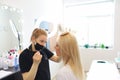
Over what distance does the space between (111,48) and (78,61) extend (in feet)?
9.88

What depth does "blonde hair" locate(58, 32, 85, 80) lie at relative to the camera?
952 mm

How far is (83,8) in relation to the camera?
4016 mm

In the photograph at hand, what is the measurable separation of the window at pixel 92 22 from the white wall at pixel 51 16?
0.20 m

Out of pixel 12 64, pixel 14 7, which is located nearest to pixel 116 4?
pixel 14 7

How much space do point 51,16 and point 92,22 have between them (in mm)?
1308

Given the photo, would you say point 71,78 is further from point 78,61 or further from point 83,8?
point 83,8

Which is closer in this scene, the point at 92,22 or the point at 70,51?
the point at 70,51

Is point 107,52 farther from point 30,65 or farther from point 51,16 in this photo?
point 30,65

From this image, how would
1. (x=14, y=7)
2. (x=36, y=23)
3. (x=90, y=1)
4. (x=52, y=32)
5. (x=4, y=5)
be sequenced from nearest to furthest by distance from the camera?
(x=4, y=5)
(x=14, y=7)
(x=36, y=23)
(x=52, y=32)
(x=90, y=1)

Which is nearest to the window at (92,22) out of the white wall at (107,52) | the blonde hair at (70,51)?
the white wall at (107,52)

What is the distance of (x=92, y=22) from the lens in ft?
13.2

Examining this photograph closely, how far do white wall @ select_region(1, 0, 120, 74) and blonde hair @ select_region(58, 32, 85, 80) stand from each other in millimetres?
1296

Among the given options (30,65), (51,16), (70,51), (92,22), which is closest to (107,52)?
(92,22)

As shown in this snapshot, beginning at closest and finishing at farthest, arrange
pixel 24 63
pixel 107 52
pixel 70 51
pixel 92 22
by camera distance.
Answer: pixel 70 51 → pixel 24 63 → pixel 107 52 → pixel 92 22
